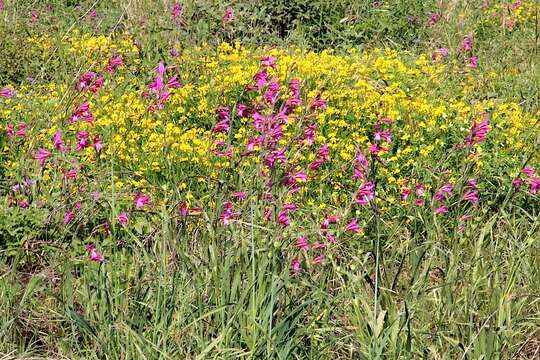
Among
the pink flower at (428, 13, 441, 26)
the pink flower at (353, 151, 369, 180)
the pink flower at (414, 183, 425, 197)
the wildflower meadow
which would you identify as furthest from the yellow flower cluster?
the pink flower at (428, 13, 441, 26)

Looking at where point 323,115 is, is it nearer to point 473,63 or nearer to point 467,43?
point 473,63

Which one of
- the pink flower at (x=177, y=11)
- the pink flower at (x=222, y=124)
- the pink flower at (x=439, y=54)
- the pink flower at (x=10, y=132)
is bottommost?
the pink flower at (x=439, y=54)

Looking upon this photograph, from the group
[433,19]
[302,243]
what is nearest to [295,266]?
[302,243]

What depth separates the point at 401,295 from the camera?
3510mm

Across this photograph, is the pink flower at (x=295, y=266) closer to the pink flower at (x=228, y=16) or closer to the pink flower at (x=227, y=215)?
the pink flower at (x=227, y=215)

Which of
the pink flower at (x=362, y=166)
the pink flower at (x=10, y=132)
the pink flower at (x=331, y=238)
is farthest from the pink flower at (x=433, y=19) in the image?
the pink flower at (x=331, y=238)

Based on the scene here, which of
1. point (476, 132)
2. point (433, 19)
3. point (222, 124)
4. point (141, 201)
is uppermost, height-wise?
point (476, 132)

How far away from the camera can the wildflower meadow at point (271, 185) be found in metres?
3.15

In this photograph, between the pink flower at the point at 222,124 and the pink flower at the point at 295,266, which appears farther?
the pink flower at the point at 222,124

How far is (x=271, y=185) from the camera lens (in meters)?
3.48

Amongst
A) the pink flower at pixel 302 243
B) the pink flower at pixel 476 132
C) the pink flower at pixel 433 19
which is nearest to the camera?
the pink flower at pixel 302 243

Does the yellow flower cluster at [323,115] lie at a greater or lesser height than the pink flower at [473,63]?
greater

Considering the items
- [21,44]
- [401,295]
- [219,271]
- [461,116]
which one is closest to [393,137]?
[461,116]

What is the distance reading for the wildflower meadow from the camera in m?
3.15
